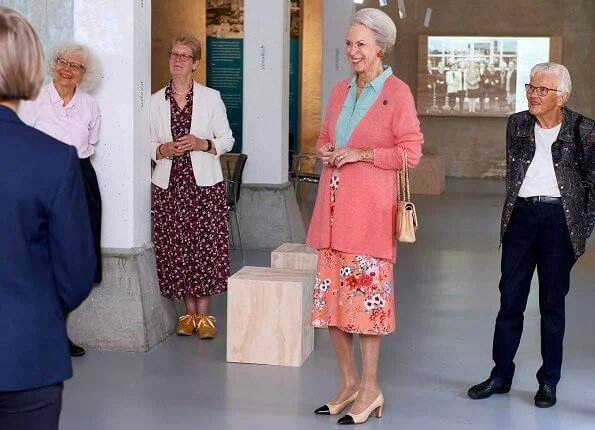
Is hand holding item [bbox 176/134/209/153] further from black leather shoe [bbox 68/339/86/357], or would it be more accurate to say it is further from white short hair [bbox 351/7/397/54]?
white short hair [bbox 351/7/397/54]

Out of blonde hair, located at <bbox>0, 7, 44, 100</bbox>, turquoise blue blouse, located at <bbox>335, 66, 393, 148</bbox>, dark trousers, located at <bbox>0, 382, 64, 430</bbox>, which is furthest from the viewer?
turquoise blue blouse, located at <bbox>335, 66, 393, 148</bbox>

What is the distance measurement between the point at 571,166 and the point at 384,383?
5.42ft

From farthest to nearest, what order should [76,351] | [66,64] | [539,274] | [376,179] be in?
[76,351], [66,64], [539,274], [376,179]

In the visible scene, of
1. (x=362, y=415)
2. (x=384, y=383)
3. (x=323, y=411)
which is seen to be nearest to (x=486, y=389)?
(x=384, y=383)

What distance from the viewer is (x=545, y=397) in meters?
5.88

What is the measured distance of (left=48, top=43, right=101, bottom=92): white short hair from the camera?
660cm

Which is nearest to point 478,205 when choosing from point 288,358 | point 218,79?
point 218,79

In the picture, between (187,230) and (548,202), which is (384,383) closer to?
(548,202)

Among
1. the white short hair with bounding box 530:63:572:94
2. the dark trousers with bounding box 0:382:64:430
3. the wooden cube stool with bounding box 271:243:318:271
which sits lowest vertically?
the wooden cube stool with bounding box 271:243:318:271

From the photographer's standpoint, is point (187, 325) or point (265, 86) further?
point (265, 86)

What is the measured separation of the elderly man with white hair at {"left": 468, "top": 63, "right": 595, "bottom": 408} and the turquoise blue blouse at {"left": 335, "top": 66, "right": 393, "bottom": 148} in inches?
33.9

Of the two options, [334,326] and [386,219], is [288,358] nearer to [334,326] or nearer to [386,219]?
[334,326]

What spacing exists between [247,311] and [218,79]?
12037 millimetres

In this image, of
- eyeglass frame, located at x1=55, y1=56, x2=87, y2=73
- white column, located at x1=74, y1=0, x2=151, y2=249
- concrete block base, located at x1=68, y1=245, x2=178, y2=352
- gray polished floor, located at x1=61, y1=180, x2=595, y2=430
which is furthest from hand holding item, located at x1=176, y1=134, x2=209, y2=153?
gray polished floor, located at x1=61, y1=180, x2=595, y2=430
